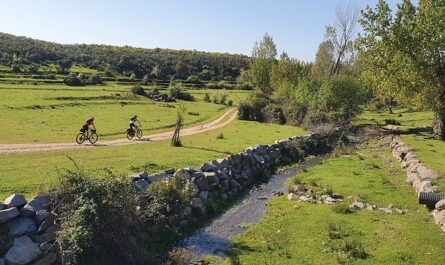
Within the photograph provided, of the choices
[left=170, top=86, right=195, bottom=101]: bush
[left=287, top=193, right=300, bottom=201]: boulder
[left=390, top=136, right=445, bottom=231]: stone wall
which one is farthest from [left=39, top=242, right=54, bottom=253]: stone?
[left=170, top=86, right=195, bottom=101]: bush

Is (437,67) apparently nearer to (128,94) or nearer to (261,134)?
(261,134)

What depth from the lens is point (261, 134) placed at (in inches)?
2098

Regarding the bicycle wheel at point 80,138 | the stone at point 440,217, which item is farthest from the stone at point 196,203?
the bicycle wheel at point 80,138

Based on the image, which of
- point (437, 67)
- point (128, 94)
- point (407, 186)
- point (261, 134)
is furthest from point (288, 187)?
point (128, 94)

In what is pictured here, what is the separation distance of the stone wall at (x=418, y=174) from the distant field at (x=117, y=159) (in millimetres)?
13066

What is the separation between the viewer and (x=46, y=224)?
16516 mm

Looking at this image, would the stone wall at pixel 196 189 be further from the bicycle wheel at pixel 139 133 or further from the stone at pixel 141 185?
the bicycle wheel at pixel 139 133

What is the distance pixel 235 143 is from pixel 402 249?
87.0ft

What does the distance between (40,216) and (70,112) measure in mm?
46496

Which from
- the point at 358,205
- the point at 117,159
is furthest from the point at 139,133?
the point at 358,205

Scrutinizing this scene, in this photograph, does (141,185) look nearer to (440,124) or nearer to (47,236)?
(47,236)

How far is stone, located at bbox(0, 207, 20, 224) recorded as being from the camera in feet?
50.4

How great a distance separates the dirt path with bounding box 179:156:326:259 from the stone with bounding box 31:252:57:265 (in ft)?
19.3

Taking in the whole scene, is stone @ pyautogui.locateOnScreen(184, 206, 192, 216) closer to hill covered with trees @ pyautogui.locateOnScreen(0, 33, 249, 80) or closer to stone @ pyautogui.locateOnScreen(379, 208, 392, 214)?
stone @ pyautogui.locateOnScreen(379, 208, 392, 214)
